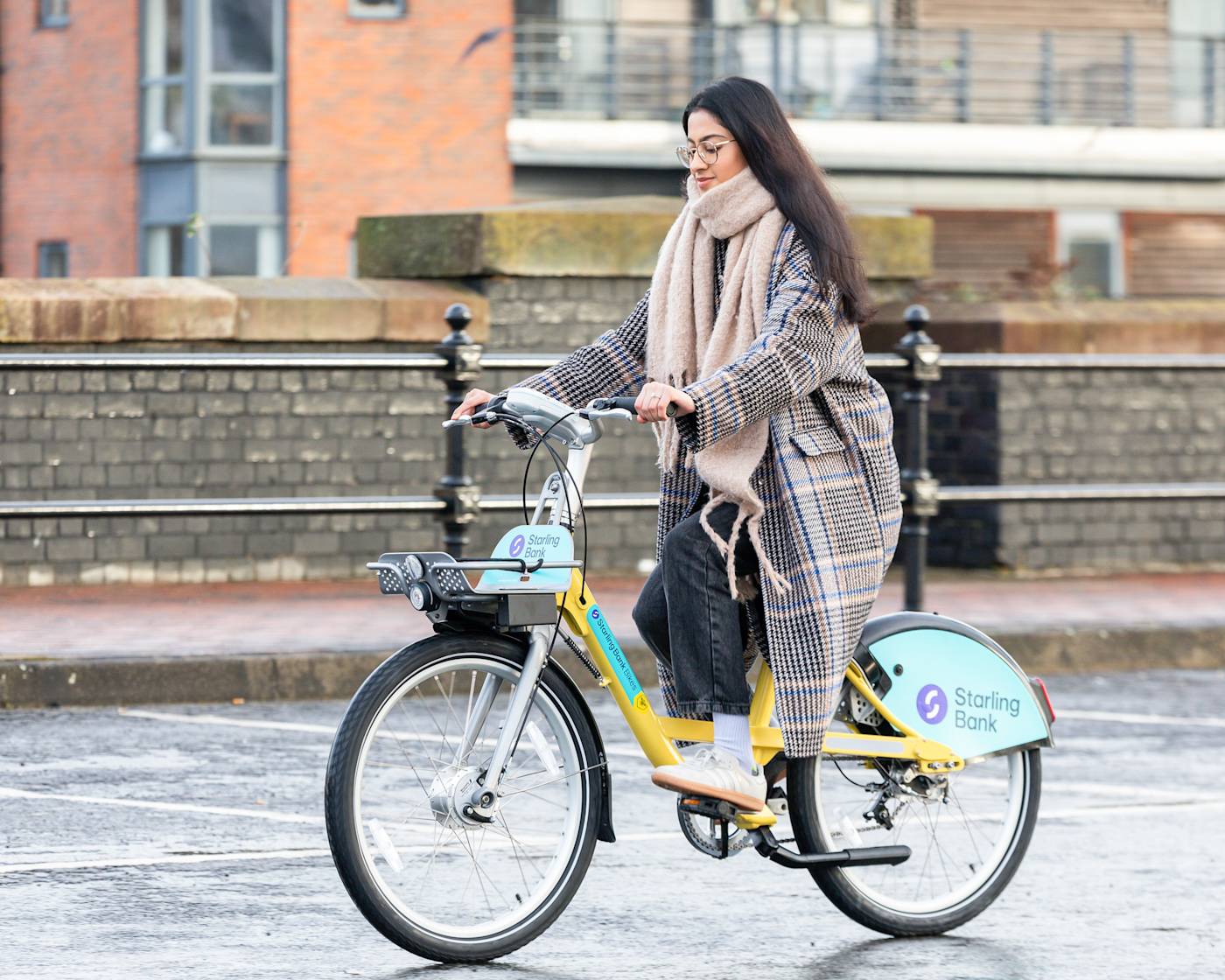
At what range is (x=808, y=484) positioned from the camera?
187 inches

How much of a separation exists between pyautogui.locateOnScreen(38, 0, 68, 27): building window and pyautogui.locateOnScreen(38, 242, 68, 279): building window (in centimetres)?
260

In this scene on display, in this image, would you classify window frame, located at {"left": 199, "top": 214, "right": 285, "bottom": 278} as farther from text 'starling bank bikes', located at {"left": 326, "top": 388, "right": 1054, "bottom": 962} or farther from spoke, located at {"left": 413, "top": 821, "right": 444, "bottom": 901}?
spoke, located at {"left": 413, "top": 821, "right": 444, "bottom": 901}

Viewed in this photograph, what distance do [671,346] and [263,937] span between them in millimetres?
1543

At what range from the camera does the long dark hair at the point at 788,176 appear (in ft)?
15.6

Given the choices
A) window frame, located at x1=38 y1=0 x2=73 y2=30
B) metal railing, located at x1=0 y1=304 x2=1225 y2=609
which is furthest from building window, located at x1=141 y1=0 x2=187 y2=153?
metal railing, located at x1=0 y1=304 x2=1225 y2=609

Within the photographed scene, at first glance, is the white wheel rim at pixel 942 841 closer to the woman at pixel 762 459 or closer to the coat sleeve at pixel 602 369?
the woman at pixel 762 459

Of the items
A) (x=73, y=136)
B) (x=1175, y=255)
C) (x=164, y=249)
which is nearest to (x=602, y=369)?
(x=164, y=249)

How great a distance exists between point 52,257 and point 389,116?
4.71 m

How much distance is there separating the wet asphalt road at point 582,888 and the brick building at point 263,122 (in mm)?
18723

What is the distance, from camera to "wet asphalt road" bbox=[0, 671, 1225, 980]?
4785 mm

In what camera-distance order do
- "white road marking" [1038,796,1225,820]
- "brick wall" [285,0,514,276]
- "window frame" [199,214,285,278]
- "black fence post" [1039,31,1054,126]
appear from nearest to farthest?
"white road marking" [1038,796,1225,820] < "window frame" [199,214,285,278] < "brick wall" [285,0,514,276] < "black fence post" [1039,31,1054,126]

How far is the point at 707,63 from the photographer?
90.9 feet

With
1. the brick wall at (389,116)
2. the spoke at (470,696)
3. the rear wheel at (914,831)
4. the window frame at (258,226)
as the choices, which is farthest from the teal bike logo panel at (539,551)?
the window frame at (258,226)

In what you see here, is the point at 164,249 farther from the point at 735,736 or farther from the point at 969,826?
the point at 735,736
